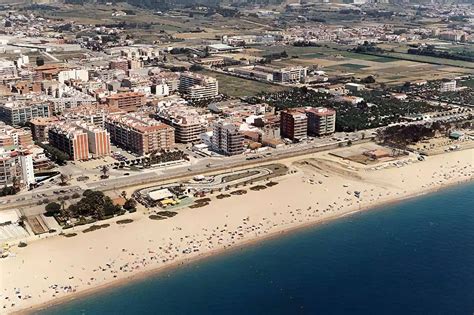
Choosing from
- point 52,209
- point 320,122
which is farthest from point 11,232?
point 320,122

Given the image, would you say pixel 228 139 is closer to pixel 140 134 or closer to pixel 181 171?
pixel 181 171

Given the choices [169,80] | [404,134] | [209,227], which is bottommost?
[209,227]

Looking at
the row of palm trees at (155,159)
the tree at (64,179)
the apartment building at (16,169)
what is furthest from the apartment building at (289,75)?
the apartment building at (16,169)

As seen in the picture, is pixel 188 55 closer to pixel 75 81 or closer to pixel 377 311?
pixel 75 81

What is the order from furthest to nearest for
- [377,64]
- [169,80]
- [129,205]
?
[377,64] → [169,80] → [129,205]

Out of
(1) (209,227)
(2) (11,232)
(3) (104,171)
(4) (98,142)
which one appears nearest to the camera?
(2) (11,232)

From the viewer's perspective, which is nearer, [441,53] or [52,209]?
[52,209]
